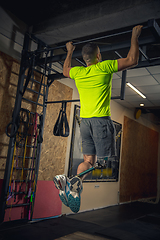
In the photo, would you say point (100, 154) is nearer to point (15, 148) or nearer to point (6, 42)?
point (15, 148)

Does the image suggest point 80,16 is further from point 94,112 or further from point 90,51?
point 94,112

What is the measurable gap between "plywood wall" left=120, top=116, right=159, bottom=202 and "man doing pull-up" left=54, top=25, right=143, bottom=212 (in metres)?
6.07

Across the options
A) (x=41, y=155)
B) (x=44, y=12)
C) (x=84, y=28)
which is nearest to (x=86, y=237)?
(x=41, y=155)

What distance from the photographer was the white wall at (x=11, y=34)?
3635 mm

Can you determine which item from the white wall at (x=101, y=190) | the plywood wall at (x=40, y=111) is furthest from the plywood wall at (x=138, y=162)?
the plywood wall at (x=40, y=111)

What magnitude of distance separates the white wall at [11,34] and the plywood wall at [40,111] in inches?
5.5

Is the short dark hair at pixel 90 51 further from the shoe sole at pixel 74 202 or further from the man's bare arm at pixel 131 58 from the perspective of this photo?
the shoe sole at pixel 74 202

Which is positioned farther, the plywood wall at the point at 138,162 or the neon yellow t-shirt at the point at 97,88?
the plywood wall at the point at 138,162

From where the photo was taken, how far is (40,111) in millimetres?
4348

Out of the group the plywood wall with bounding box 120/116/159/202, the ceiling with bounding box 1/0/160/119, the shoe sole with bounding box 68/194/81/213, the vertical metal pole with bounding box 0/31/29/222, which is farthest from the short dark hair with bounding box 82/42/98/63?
the plywood wall with bounding box 120/116/159/202

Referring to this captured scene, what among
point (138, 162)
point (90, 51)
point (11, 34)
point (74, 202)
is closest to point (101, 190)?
point (138, 162)

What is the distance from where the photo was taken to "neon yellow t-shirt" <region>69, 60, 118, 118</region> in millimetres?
Answer: 1715

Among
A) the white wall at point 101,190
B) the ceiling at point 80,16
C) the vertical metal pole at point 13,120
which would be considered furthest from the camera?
the white wall at point 101,190

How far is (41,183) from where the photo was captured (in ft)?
14.1
